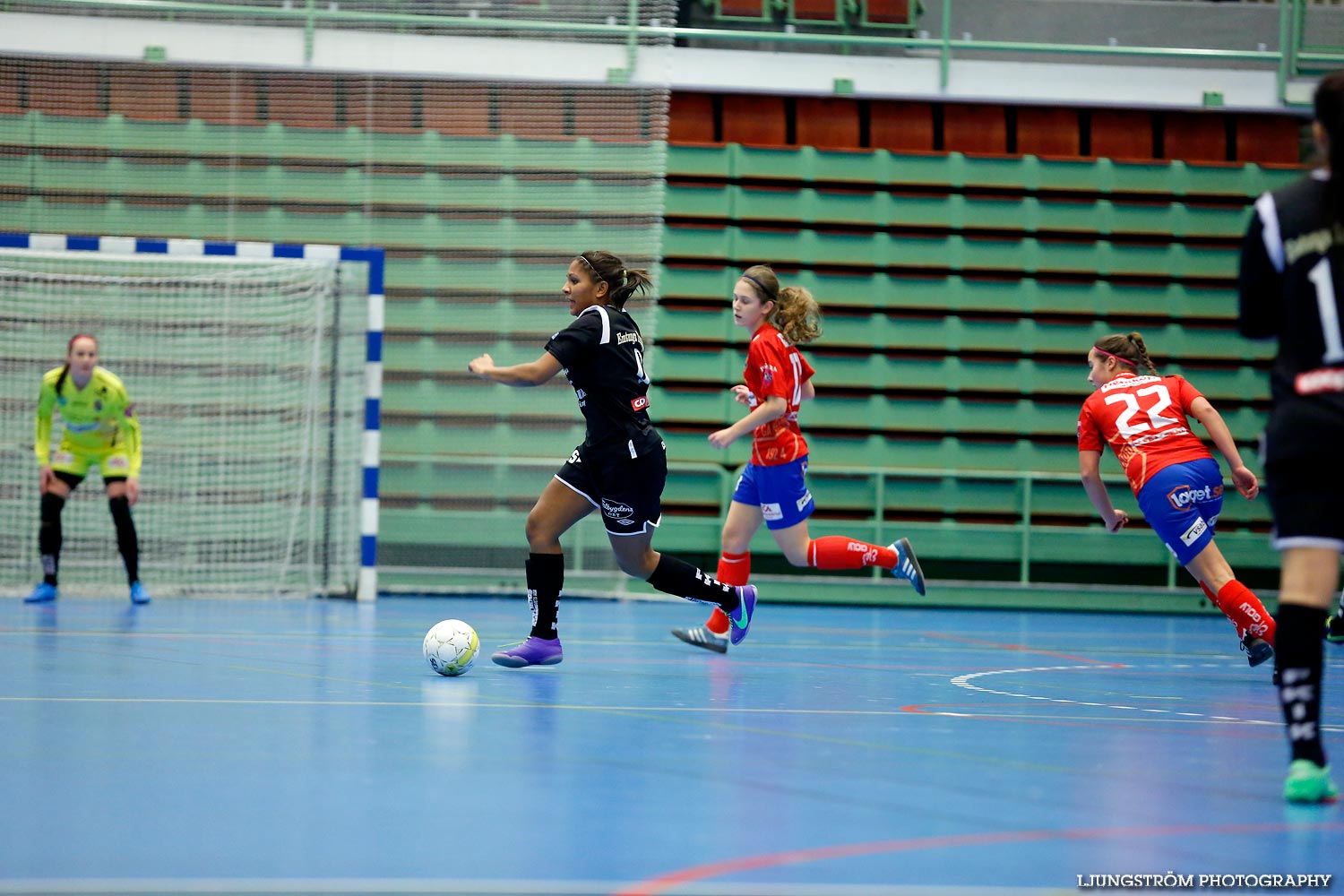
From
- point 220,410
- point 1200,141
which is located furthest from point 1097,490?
point 1200,141

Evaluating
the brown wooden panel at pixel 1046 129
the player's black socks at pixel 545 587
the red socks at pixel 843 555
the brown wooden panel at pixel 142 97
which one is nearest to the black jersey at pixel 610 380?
the player's black socks at pixel 545 587

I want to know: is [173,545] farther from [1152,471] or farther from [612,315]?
[1152,471]

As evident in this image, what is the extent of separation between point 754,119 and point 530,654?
719 centimetres

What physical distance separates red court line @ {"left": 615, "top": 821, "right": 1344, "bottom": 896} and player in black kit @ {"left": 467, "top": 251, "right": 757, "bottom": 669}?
2988 mm

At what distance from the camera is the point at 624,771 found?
3.74 meters

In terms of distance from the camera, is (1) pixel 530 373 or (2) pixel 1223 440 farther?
(2) pixel 1223 440

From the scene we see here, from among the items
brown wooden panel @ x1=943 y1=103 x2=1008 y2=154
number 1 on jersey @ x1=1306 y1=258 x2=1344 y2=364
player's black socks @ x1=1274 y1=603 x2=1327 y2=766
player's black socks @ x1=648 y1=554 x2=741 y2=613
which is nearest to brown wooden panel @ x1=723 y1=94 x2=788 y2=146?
brown wooden panel @ x1=943 y1=103 x2=1008 y2=154

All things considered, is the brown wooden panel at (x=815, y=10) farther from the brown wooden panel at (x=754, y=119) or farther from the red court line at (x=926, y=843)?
the red court line at (x=926, y=843)

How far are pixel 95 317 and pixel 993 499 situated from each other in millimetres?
7493

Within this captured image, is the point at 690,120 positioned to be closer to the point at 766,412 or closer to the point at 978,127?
the point at 978,127

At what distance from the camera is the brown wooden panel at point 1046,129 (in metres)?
12.1

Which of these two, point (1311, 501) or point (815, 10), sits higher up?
point (815, 10)

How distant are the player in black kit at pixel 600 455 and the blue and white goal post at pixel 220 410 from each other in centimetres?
417

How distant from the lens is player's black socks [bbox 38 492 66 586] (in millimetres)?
8898
